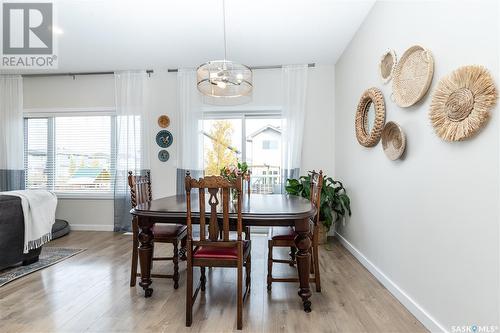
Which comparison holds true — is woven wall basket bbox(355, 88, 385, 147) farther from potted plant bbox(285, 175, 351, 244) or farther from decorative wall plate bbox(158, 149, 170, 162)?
decorative wall plate bbox(158, 149, 170, 162)

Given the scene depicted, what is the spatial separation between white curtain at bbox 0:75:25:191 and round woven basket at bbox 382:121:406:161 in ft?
18.7

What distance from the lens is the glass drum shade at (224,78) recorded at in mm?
2574

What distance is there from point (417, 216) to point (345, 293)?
0.92 metres

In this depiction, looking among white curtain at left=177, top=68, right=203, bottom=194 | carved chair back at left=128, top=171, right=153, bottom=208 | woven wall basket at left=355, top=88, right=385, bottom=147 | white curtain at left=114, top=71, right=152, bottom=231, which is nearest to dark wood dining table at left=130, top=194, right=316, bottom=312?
carved chair back at left=128, top=171, right=153, bottom=208

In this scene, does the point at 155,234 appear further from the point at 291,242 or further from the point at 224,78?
the point at 224,78

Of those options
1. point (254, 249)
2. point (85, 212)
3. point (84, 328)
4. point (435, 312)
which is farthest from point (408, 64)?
point (85, 212)

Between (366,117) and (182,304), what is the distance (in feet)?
8.54

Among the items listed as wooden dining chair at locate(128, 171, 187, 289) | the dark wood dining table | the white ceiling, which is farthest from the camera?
the white ceiling

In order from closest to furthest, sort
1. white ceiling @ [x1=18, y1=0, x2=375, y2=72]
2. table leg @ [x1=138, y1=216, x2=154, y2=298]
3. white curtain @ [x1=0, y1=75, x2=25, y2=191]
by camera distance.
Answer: table leg @ [x1=138, y1=216, x2=154, y2=298], white ceiling @ [x1=18, y1=0, x2=375, y2=72], white curtain @ [x1=0, y1=75, x2=25, y2=191]

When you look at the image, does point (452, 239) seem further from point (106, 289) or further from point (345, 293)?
point (106, 289)

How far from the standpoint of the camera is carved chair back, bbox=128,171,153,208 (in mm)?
2599

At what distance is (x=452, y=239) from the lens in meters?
1.67

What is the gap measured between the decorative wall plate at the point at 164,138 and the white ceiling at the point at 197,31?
3.56ft

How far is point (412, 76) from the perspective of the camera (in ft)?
6.70
